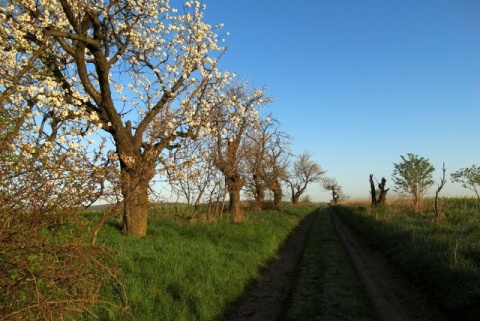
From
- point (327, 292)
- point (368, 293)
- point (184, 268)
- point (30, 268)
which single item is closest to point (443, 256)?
point (368, 293)

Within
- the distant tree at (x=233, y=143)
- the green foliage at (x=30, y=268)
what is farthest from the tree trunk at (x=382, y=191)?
the green foliage at (x=30, y=268)

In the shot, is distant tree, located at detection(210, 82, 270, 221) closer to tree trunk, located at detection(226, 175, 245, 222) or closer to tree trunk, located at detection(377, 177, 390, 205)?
tree trunk, located at detection(226, 175, 245, 222)

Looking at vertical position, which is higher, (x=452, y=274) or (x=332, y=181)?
(x=332, y=181)

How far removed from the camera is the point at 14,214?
466 centimetres

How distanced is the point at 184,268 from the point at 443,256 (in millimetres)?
7559

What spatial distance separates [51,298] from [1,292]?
83cm

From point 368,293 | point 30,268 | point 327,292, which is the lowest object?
point 368,293

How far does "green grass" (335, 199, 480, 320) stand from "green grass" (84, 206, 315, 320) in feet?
16.3

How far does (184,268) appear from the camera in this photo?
10578 millimetres

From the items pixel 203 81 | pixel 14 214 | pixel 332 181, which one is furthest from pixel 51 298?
pixel 332 181

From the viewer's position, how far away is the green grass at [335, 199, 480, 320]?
8.59m

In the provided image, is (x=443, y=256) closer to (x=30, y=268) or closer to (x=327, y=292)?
(x=327, y=292)

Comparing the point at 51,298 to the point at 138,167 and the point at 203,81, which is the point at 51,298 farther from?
the point at 203,81

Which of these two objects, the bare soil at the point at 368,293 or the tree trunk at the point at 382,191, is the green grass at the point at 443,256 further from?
the tree trunk at the point at 382,191
